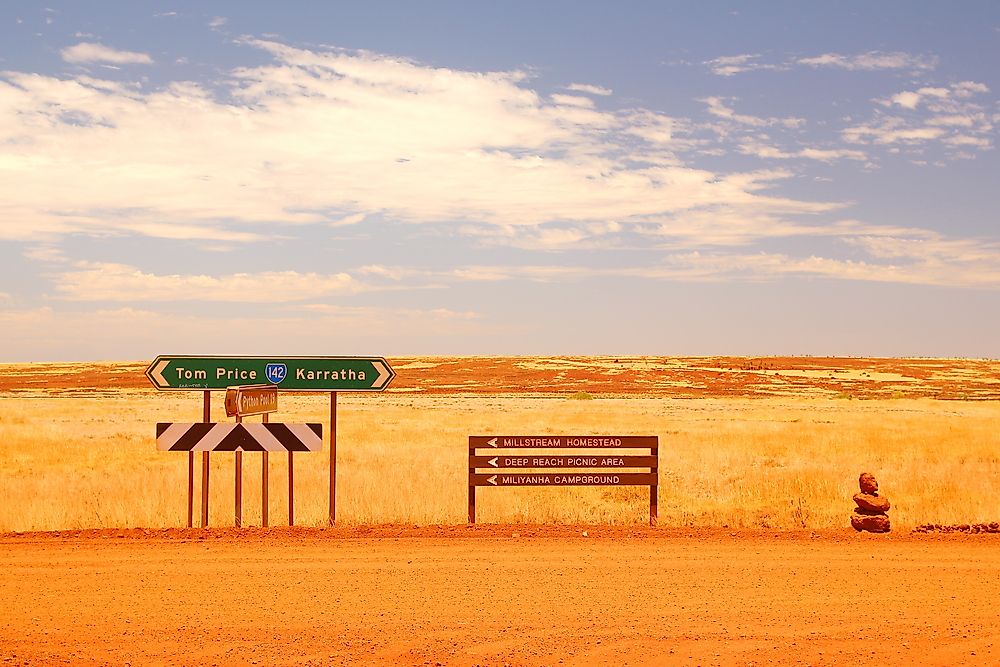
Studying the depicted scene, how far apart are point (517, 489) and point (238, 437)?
7.18 meters

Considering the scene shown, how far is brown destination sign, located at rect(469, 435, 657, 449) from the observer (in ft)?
42.3

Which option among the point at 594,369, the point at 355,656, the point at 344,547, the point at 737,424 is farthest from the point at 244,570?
the point at 594,369

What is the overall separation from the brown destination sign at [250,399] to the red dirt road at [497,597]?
61.7 inches

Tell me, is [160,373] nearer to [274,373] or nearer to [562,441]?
[274,373]

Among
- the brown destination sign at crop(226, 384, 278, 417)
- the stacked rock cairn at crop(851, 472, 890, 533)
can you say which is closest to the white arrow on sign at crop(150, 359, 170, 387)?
the brown destination sign at crop(226, 384, 278, 417)

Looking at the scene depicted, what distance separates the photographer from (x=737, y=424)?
4000 cm

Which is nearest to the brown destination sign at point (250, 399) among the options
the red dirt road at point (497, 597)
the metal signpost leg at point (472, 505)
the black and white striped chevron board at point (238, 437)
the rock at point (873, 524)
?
the black and white striped chevron board at point (238, 437)

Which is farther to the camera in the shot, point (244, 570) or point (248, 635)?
point (244, 570)

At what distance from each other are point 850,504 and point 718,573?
25.6 ft

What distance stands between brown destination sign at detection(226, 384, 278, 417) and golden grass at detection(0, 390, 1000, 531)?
174cm

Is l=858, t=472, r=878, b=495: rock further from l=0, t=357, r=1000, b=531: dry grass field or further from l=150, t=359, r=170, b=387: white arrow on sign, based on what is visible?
l=150, t=359, r=170, b=387: white arrow on sign

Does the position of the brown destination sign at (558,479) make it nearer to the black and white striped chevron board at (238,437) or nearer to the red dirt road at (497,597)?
the red dirt road at (497,597)

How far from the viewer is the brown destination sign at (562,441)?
1289cm

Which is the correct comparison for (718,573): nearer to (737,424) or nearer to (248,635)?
(248,635)
